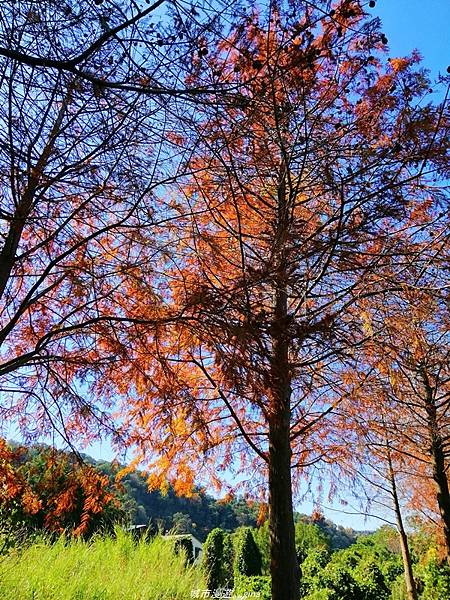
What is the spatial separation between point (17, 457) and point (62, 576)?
2006mm

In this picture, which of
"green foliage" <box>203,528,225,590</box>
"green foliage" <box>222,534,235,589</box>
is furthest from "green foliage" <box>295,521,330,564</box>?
"green foliage" <box>203,528,225,590</box>

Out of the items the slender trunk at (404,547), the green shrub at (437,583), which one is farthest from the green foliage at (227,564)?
the green shrub at (437,583)

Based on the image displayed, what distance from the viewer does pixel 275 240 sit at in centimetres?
244

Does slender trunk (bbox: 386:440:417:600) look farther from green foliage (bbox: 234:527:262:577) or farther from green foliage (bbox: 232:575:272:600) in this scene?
green foliage (bbox: 234:527:262:577)

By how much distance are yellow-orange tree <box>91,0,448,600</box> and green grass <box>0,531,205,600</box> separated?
1105mm

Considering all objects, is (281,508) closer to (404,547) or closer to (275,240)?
(275,240)

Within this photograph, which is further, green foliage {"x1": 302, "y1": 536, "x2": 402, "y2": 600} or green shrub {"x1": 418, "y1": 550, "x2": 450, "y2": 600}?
green foliage {"x1": 302, "y1": 536, "x2": 402, "y2": 600}

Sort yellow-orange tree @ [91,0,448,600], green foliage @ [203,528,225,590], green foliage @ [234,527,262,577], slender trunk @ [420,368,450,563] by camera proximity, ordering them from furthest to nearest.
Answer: green foliage @ [234,527,262,577] → green foliage @ [203,528,225,590] → slender trunk @ [420,368,450,563] → yellow-orange tree @ [91,0,448,600]

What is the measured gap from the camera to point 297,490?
5.60 m

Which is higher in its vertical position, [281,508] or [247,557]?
[281,508]

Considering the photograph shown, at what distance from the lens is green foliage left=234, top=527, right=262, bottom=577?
1377 centimetres

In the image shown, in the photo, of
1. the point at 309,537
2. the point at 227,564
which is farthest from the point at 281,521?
the point at 309,537

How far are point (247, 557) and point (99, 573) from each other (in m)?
10.4

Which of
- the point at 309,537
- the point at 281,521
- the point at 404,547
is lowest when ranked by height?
the point at 404,547
